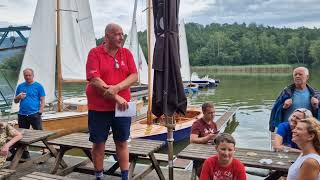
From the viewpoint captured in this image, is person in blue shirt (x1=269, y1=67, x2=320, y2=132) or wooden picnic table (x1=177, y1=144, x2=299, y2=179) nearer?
wooden picnic table (x1=177, y1=144, x2=299, y2=179)

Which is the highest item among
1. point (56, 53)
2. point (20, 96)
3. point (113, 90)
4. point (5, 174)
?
point (56, 53)

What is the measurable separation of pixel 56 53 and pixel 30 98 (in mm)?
6673

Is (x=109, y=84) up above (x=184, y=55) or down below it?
below

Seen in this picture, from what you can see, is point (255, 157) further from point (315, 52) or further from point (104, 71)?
point (315, 52)

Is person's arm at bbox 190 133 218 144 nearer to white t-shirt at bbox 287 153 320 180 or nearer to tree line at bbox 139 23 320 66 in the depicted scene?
white t-shirt at bbox 287 153 320 180

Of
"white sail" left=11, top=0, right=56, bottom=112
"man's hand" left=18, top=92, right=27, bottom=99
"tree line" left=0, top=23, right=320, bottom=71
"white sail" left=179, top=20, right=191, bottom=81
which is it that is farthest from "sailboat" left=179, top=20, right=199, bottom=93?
"tree line" left=0, top=23, right=320, bottom=71

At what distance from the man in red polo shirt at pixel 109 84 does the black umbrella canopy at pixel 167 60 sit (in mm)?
283

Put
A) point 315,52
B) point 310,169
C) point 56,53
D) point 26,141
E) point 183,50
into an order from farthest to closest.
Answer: point 315,52
point 183,50
point 56,53
point 26,141
point 310,169

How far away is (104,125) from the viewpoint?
3760 millimetres

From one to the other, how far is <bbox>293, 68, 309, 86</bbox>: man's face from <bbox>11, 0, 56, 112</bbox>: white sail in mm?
8767

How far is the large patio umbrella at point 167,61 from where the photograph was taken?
3734 millimetres

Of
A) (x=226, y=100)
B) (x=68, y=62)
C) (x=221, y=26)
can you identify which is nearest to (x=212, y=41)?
(x=221, y=26)

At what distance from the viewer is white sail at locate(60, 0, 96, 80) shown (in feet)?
40.9

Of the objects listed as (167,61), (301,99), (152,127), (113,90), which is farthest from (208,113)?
(152,127)
